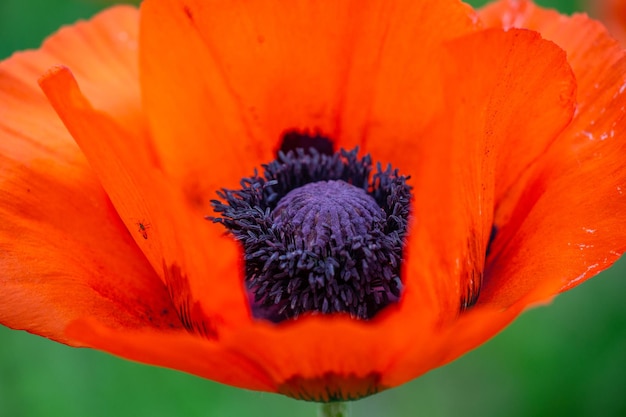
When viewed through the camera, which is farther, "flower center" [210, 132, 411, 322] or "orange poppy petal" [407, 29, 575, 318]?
"flower center" [210, 132, 411, 322]

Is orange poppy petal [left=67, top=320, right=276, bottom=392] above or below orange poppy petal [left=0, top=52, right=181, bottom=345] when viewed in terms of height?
above

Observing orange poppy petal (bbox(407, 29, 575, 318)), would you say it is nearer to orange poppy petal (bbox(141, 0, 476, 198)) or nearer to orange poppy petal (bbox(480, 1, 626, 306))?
orange poppy petal (bbox(480, 1, 626, 306))

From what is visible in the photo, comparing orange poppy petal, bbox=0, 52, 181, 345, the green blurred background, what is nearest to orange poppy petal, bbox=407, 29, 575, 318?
orange poppy petal, bbox=0, 52, 181, 345

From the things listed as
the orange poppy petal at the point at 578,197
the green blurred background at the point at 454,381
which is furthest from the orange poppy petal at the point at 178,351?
the green blurred background at the point at 454,381

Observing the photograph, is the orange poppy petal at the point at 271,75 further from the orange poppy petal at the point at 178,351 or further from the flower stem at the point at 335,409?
the orange poppy petal at the point at 178,351

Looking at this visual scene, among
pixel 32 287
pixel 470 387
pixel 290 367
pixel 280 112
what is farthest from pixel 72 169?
pixel 470 387

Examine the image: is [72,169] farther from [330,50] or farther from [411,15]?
[411,15]

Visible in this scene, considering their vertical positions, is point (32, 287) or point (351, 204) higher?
point (351, 204)
